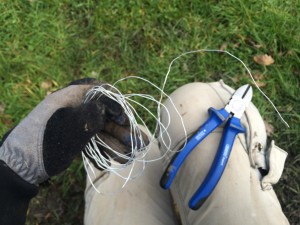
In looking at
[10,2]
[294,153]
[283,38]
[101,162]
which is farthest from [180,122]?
[10,2]

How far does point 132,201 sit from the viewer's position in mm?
1717

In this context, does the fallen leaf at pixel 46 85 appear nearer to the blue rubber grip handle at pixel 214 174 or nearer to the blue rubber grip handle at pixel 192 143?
the blue rubber grip handle at pixel 192 143

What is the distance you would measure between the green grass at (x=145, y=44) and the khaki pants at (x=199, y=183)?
0.61 metres

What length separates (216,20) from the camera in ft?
8.09

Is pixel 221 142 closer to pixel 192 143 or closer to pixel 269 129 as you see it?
pixel 192 143

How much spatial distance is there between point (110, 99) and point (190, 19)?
1.25 m

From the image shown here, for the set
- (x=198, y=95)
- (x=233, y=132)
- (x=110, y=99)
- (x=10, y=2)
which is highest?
(x=10, y=2)

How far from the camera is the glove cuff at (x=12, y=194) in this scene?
51.2 inches

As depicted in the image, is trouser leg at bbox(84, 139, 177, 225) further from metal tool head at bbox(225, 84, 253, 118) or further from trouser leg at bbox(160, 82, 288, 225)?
metal tool head at bbox(225, 84, 253, 118)

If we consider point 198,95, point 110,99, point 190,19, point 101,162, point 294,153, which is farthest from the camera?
point 190,19

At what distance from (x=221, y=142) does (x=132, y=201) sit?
1.53 ft

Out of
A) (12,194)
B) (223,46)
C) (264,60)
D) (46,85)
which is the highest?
(12,194)

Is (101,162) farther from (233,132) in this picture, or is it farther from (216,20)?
(216,20)

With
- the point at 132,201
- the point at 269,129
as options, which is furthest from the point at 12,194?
the point at 269,129
